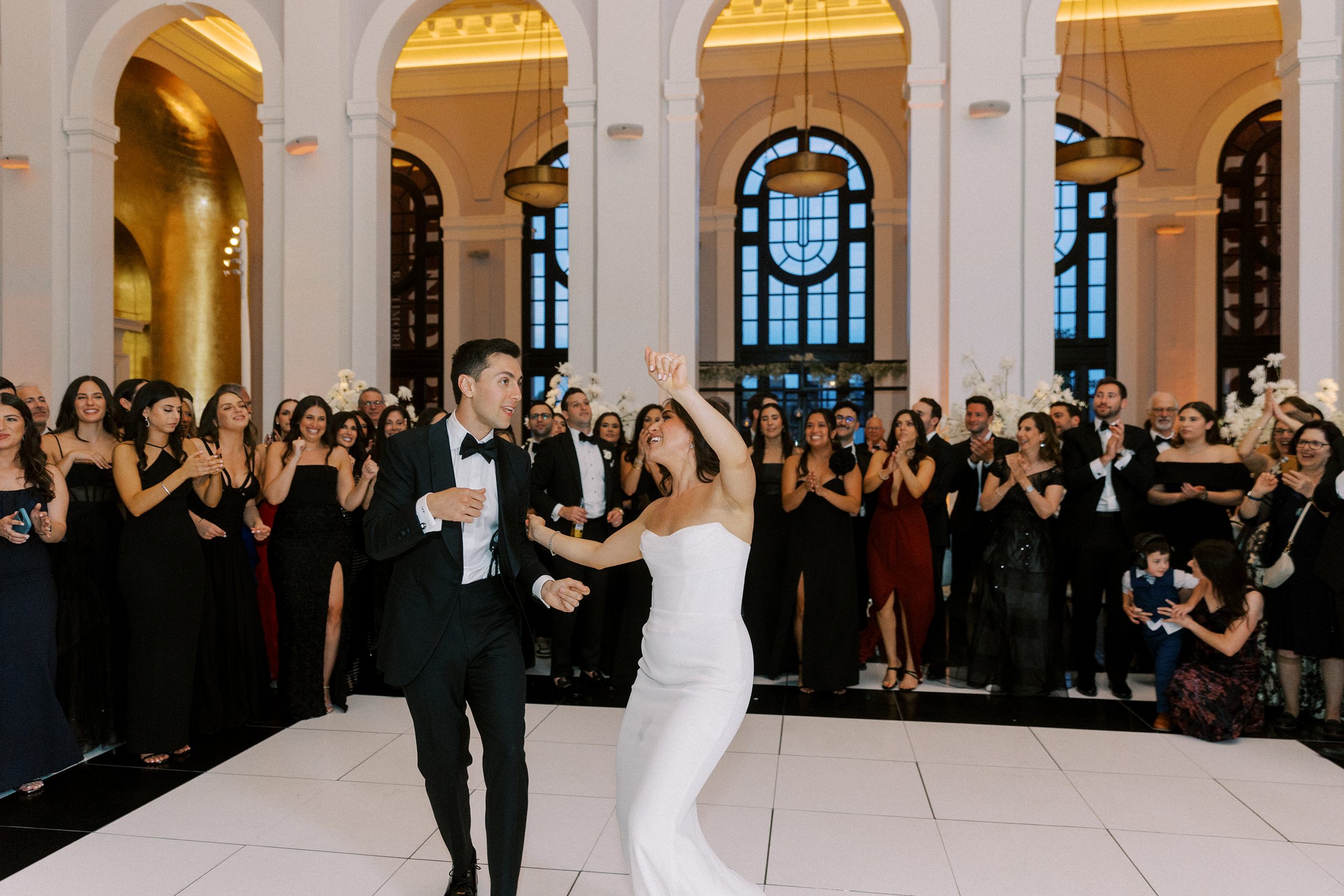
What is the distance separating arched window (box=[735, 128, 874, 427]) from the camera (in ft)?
45.6

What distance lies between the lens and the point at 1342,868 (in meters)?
3.39

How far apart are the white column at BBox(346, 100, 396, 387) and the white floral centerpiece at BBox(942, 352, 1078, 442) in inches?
201

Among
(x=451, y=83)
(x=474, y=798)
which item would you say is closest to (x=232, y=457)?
(x=474, y=798)

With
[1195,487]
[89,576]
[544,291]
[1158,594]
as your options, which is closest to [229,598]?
[89,576]

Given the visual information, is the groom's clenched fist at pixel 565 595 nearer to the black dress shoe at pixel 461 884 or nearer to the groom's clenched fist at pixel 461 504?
the groom's clenched fist at pixel 461 504

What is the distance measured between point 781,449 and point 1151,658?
259 cm

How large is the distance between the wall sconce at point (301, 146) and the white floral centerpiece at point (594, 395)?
317 centimetres

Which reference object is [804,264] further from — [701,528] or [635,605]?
[701,528]

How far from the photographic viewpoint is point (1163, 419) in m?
6.64

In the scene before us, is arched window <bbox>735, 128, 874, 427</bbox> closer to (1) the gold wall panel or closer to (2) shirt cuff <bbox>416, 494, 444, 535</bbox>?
(1) the gold wall panel

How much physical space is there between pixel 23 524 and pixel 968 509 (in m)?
5.13

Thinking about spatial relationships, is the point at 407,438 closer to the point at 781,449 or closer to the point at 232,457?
the point at 232,457

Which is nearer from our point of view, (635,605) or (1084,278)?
(635,605)

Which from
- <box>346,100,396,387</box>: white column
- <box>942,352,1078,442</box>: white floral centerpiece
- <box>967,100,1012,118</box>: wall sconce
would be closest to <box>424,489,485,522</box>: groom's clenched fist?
<box>942,352,1078,442</box>: white floral centerpiece
